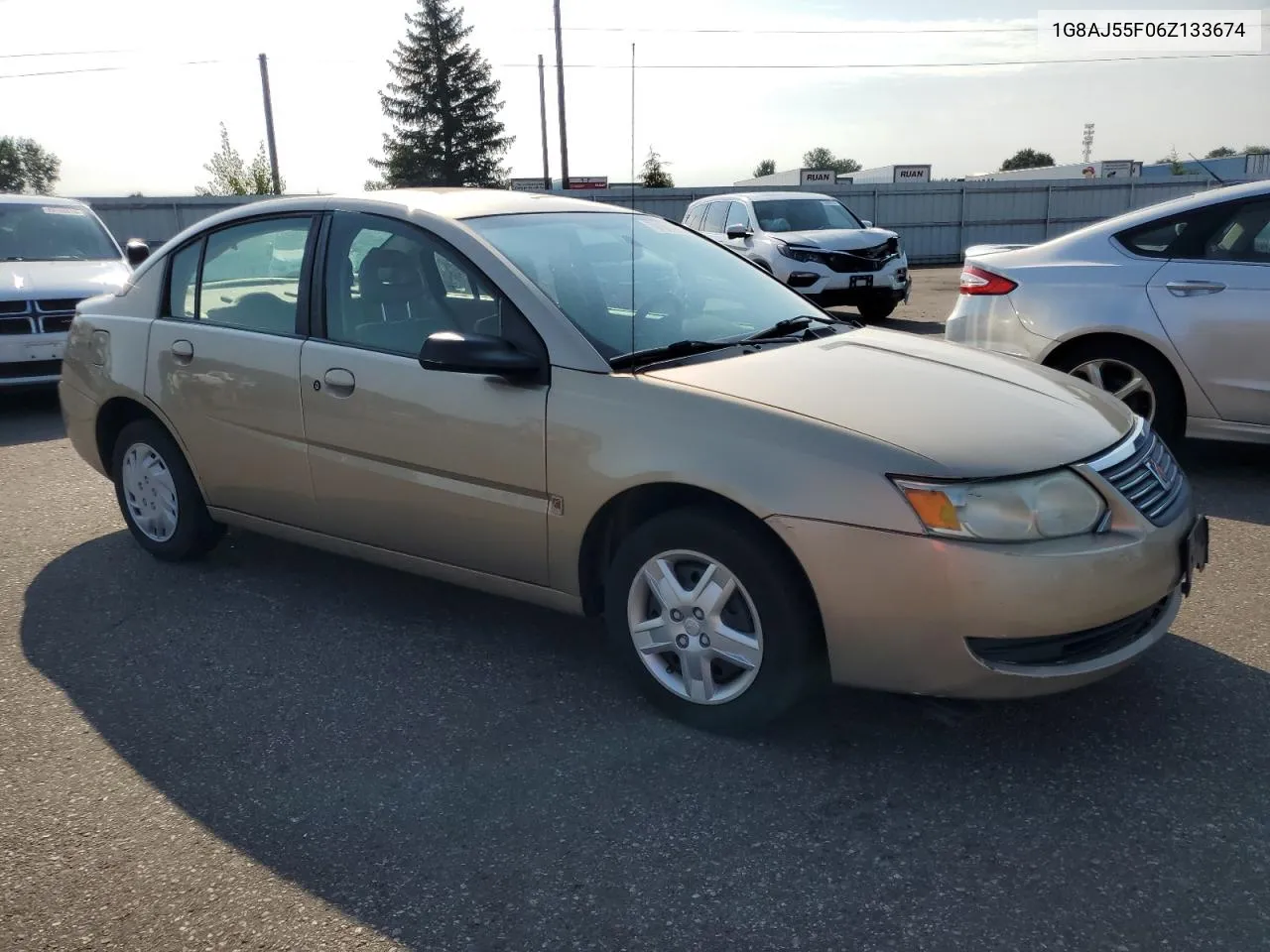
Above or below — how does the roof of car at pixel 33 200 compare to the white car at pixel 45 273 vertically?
above

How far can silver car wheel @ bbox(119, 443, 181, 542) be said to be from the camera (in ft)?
15.8

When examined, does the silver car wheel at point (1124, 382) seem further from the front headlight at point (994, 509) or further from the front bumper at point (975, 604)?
the front headlight at point (994, 509)

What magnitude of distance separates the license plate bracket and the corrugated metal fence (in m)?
23.5

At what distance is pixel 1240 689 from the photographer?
3.44 m

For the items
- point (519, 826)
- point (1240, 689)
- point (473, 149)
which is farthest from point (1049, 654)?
point (473, 149)

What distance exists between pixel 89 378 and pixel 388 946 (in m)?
3.54

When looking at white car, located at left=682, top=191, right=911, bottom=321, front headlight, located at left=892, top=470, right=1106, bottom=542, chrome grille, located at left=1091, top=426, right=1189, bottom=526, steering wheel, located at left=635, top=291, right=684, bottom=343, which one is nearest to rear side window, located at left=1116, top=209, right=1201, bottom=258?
chrome grille, located at left=1091, top=426, right=1189, bottom=526

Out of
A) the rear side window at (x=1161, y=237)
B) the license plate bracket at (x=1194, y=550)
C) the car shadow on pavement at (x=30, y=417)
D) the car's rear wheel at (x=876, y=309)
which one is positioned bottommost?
the car shadow on pavement at (x=30, y=417)

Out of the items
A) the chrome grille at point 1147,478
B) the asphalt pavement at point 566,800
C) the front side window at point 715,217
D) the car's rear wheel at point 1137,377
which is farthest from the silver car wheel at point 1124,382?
the front side window at point 715,217

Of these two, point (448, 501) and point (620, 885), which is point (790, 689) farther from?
point (448, 501)

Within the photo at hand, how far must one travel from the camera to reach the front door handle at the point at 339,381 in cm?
389

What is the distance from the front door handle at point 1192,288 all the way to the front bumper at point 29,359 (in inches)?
308

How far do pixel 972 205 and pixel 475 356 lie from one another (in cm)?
2657

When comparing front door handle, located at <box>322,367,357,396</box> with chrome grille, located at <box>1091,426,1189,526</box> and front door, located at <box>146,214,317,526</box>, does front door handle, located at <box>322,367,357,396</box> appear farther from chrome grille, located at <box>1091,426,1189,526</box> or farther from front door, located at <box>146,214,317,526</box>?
chrome grille, located at <box>1091,426,1189,526</box>
